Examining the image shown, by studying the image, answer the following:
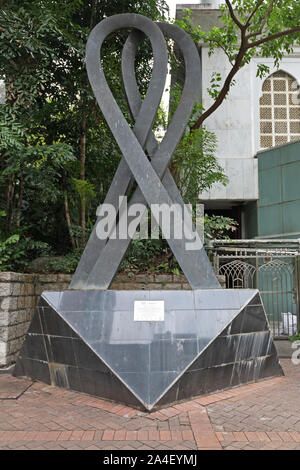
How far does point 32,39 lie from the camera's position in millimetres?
6406

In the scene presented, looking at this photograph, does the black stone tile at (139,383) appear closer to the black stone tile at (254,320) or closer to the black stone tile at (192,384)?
the black stone tile at (192,384)

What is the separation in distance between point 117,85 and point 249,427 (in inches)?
286

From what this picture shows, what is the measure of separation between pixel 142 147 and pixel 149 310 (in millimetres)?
2236

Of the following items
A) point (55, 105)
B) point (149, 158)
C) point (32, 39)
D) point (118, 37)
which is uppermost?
point (118, 37)

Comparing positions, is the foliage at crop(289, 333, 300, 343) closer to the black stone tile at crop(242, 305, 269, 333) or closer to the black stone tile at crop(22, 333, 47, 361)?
the black stone tile at crop(242, 305, 269, 333)

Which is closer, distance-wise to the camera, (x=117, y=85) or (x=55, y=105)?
(x=55, y=105)

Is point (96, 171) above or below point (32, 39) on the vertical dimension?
below

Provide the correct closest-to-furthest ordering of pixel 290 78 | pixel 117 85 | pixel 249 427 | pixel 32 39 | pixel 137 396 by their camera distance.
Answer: pixel 249 427 → pixel 137 396 → pixel 32 39 → pixel 117 85 → pixel 290 78

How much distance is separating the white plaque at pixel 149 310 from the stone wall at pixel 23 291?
8.44 feet

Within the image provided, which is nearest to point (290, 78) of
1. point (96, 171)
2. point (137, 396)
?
point (96, 171)

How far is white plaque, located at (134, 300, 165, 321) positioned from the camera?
4378mm

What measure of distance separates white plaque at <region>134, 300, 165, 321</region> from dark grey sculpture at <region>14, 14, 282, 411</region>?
0.06 ft

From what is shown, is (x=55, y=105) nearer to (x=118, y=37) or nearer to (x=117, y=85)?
(x=117, y=85)

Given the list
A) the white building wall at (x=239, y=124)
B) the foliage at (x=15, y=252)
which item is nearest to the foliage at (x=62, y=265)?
the foliage at (x=15, y=252)
